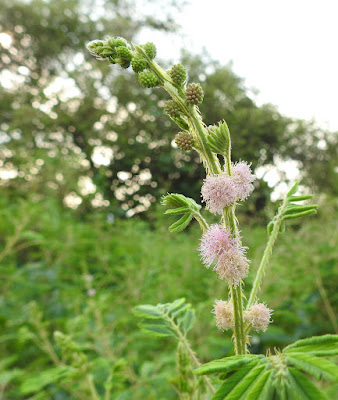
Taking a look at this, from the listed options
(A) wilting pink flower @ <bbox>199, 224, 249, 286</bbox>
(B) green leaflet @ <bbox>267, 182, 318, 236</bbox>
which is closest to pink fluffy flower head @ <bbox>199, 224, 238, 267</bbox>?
(A) wilting pink flower @ <bbox>199, 224, 249, 286</bbox>

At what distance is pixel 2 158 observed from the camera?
686cm

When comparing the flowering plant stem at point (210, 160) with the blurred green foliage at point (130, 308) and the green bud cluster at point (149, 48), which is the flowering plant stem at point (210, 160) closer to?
the green bud cluster at point (149, 48)

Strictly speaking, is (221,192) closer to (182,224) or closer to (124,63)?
(182,224)

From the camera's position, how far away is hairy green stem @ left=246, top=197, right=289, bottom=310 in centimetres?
47

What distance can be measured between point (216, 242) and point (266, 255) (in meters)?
0.08

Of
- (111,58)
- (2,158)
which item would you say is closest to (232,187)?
(111,58)

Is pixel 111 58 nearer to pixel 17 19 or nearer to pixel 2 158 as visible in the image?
pixel 2 158

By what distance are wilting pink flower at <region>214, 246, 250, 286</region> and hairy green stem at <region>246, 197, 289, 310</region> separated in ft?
0.09

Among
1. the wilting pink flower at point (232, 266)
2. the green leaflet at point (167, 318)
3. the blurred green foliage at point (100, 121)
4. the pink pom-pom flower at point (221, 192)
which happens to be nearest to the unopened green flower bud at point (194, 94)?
the pink pom-pom flower at point (221, 192)

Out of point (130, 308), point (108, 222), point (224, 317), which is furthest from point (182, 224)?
point (108, 222)

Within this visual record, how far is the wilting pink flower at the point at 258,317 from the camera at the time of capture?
0.45m

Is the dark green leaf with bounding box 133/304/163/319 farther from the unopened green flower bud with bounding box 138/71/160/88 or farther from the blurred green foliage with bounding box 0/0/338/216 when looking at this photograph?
the blurred green foliage with bounding box 0/0/338/216

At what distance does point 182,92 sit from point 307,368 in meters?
0.37

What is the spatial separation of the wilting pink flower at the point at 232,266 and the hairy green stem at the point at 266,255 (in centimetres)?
3
